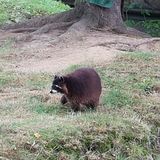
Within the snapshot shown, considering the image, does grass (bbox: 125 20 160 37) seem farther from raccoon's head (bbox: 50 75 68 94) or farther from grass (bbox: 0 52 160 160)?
raccoon's head (bbox: 50 75 68 94)

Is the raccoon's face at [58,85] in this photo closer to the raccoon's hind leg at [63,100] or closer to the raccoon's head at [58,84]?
the raccoon's head at [58,84]

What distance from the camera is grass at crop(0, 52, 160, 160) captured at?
18.8ft

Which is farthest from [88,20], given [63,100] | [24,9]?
[24,9]

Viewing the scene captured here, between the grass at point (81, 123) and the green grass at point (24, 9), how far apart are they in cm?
875

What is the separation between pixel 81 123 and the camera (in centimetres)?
623

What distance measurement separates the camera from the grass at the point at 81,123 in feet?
18.8

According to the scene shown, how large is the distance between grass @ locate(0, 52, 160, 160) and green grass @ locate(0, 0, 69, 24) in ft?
28.7

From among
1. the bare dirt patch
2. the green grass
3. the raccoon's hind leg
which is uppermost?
the raccoon's hind leg

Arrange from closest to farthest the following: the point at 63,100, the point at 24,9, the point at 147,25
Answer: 1. the point at 63,100
2. the point at 147,25
3. the point at 24,9

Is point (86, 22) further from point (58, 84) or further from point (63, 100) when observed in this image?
point (58, 84)

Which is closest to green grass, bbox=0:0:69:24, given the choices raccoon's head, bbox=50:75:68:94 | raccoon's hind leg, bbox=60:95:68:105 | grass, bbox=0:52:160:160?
grass, bbox=0:52:160:160

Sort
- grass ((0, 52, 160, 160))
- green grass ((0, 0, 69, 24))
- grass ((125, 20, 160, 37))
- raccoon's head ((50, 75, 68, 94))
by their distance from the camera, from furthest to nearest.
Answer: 1. green grass ((0, 0, 69, 24))
2. grass ((125, 20, 160, 37))
3. raccoon's head ((50, 75, 68, 94))
4. grass ((0, 52, 160, 160))

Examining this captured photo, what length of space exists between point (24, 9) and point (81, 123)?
1211 cm

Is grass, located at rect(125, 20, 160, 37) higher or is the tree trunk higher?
the tree trunk
